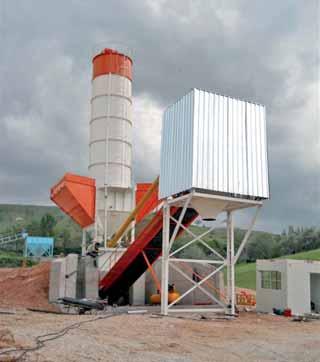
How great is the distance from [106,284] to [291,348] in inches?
554

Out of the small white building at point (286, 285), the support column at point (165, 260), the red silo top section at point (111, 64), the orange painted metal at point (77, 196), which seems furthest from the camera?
the red silo top section at point (111, 64)

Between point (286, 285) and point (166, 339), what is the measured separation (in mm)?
11647

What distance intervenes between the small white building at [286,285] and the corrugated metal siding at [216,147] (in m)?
5.42

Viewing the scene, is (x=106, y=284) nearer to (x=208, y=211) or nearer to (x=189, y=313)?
(x=189, y=313)

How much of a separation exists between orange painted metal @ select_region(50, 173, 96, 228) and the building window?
35.1 ft

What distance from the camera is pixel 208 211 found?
18969 mm

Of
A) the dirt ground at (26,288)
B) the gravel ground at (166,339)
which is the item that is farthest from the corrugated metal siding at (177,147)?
the dirt ground at (26,288)

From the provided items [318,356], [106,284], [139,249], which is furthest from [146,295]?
[318,356]

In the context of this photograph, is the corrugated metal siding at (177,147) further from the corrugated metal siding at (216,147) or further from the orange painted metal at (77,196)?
the orange painted metal at (77,196)

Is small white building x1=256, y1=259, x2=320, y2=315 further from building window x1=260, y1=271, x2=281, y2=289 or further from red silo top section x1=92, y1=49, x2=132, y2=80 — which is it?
red silo top section x1=92, y1=49, x2=132, y2=80

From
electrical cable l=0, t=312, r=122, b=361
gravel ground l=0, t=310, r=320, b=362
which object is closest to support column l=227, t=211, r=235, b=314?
gravel ground l=0, t=310, r=320, b=362

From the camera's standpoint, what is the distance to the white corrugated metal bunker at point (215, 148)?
18062 millimetres

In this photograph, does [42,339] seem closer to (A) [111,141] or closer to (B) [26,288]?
(B) [26,288]

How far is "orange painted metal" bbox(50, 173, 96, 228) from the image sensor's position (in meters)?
27.0
